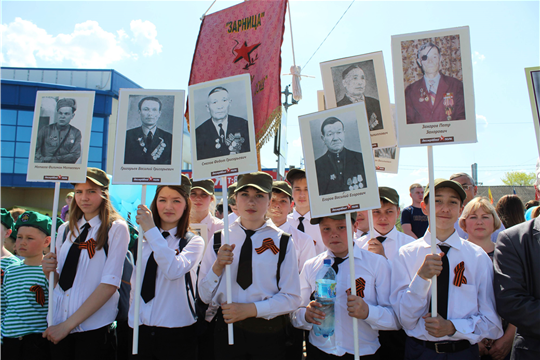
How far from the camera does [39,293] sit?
10.8 ft

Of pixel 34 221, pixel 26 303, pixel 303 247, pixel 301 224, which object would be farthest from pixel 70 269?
pixel 301 224

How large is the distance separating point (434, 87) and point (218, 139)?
5.56 ft

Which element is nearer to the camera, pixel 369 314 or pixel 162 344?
pixel 369 314

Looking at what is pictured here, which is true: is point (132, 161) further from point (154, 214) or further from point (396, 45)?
point (396, 45)

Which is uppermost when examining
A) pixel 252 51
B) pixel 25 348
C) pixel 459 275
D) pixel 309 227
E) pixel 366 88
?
pixel 252 51

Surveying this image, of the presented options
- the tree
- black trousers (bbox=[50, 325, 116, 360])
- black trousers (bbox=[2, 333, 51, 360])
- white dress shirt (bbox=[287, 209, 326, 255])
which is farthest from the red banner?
the tree

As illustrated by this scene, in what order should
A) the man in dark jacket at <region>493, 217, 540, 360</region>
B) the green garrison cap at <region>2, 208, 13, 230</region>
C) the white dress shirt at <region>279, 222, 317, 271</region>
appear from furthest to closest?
the green garrison cap at <region>2, 208, 13, 230</region>, the white dress shirt at <region>279, 222, 317, 271</region>, the man in dark jacket at <region>493, 217, 540, 360</region>

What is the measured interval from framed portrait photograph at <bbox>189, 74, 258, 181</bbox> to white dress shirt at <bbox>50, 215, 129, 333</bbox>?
95cm

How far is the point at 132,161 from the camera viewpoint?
3.01 m

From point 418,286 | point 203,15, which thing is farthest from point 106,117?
point 418,286

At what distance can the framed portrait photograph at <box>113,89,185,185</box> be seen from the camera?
Result: 9.80 ft

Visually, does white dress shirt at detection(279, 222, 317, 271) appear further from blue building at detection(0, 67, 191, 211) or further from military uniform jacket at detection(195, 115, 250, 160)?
blue building at detection(0, 67, 191, 211)

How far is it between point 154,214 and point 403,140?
2214 millimetres

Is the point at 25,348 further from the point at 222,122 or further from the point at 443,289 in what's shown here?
the point at 443,289
